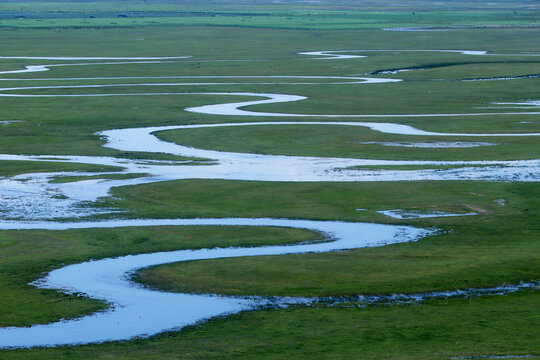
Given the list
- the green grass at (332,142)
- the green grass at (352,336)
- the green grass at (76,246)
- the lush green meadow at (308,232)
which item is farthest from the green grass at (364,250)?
the green grass at (332,142)

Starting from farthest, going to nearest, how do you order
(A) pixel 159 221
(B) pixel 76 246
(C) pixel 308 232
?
(A) pixel 159 221
(C) pixel 308 232
(B) pixel 76 246

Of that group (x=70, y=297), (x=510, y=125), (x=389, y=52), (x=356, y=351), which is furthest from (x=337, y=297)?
(x=389, y=52)

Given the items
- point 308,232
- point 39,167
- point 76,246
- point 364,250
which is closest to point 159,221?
point 76,246

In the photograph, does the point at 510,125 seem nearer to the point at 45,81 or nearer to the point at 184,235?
the point at 184,235

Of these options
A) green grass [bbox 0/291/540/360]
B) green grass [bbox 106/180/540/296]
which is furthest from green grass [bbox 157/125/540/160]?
green grass [bbox 0/291/540/360]

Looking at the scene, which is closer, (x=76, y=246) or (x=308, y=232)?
(x=76, y=246)

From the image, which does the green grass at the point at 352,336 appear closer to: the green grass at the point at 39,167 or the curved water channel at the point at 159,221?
the curved water channel at the point at 159,221

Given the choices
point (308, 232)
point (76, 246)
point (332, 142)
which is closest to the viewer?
point (76, 246)

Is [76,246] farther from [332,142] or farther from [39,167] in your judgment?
[332,142]

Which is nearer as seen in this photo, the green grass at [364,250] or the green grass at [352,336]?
the green grass at [352,336]
